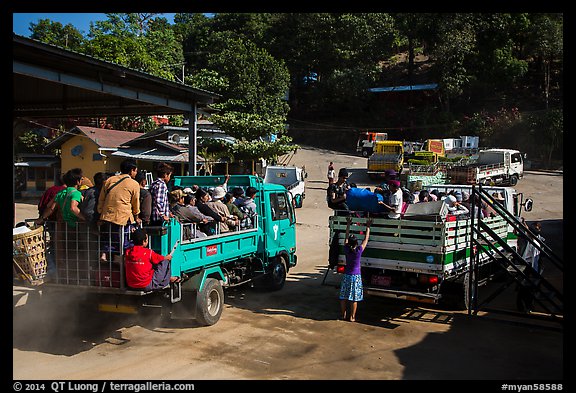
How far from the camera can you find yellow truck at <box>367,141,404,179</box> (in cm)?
2984

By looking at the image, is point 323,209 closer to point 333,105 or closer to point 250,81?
point 250,81

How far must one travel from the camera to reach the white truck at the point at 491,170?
25.0 m

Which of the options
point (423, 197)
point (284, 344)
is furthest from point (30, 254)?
point (423, 197)

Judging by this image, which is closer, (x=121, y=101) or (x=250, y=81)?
(x=121, y=101)

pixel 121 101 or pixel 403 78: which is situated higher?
pixel 403 78

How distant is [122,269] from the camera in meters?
6.35

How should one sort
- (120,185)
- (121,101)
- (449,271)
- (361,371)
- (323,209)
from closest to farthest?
(361,371)
(120,185)
(449,271)
(121,101)
(323,209)

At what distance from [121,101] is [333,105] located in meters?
37.0

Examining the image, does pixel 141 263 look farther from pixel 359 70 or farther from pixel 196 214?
pixel 359 70

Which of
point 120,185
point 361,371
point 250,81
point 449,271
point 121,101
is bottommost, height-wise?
point 361,371

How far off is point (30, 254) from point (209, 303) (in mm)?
2663

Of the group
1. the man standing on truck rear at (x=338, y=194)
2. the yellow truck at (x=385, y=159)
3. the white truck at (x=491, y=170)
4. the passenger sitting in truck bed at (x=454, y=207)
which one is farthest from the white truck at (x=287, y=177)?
the passenger sitting in truck bed at (x=454, y=207)

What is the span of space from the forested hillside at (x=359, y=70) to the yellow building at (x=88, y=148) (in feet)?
14.7

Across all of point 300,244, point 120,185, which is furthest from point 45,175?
point 120,185
